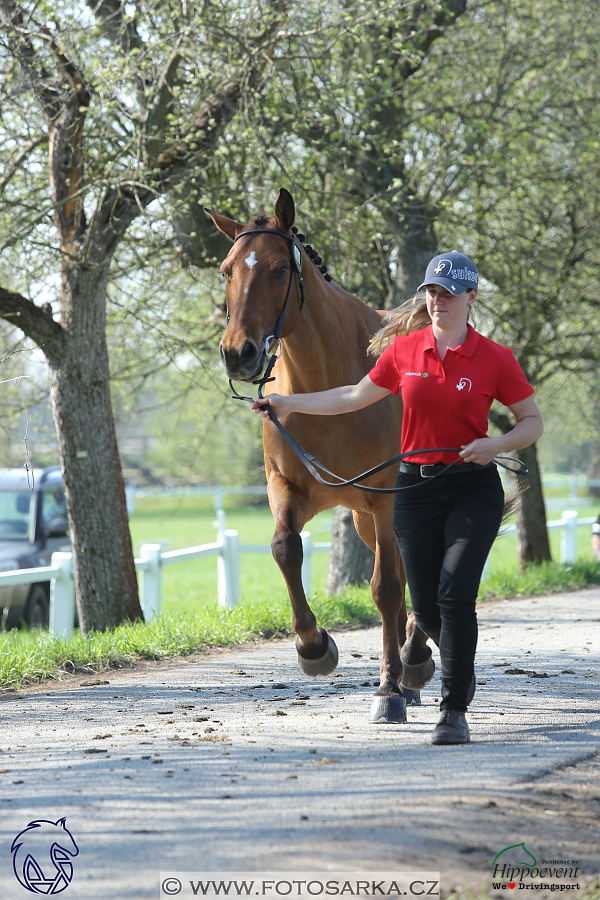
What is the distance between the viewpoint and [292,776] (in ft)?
11.4

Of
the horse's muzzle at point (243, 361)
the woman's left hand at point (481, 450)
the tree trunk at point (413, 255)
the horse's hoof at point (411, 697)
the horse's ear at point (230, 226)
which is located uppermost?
the tree trunk at point (413, 255)

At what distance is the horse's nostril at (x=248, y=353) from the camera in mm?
4074

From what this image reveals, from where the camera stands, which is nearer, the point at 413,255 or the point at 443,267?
the point at 443,267

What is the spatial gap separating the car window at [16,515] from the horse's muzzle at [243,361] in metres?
8.08

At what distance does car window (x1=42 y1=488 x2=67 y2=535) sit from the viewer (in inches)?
449

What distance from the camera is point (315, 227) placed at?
8852 mm

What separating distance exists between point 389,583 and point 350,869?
2.42 m

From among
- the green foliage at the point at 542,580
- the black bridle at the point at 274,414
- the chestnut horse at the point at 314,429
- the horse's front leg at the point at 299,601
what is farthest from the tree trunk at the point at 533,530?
the horse's front leg at the point at 299,601

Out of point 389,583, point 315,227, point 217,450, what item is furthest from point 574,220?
point 217,450

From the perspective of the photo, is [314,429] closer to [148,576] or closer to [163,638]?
[163,638]

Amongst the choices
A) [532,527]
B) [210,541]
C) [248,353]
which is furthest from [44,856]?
[210,541]

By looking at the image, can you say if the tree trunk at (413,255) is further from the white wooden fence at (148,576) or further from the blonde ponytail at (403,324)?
the blonde ponytail at (403,324)

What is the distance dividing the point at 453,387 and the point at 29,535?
8.63 m

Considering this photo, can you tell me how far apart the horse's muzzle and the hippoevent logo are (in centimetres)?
228
